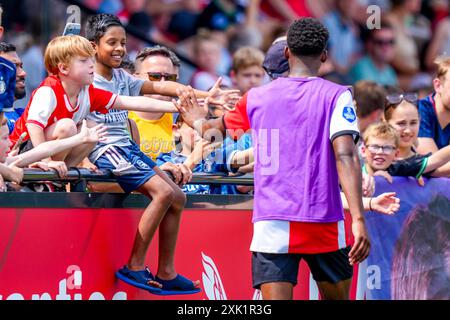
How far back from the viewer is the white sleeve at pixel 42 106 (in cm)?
714

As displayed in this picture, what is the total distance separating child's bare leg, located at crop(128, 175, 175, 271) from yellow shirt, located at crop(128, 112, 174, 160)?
124 centimetres

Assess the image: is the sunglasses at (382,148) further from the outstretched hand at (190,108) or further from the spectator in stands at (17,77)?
the spectator in stands at (17,77)

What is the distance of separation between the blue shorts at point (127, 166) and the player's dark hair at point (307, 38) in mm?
1410

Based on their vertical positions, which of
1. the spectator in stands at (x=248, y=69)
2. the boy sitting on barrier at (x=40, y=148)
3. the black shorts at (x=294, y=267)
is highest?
the spectator in stands at (x=248, y=69)

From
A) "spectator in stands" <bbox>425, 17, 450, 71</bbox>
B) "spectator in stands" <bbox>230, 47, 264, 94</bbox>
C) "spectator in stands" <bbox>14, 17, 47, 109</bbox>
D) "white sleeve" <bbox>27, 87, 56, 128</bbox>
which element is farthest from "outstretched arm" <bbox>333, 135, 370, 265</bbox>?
"spectator in stands" <bbox>425, 17, 450, 71</bbox>

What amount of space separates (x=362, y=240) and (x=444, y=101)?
3.82m

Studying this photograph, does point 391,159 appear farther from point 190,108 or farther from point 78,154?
point 78,154

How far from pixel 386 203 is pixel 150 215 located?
1647 mm

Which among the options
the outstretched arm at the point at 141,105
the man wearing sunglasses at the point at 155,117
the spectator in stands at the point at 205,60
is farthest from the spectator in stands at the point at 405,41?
the outstretched arm at the point at 141,105

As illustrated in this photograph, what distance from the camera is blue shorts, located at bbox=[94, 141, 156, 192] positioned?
7.34 m

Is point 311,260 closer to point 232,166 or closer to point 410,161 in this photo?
point 232,166

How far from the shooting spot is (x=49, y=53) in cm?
743

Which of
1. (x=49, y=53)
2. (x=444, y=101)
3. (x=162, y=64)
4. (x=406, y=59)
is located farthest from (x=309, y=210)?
(x=406, y=59)

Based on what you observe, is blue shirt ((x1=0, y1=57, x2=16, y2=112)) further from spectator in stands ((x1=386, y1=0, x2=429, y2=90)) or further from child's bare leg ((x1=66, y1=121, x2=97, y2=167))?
spectator in stands ((x1=386, y1=0, x2=429, y2=90))
